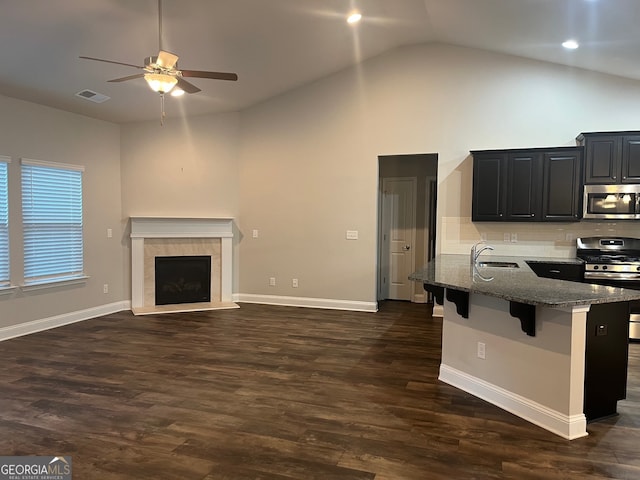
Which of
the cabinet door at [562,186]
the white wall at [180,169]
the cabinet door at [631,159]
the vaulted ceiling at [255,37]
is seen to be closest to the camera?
the vaulted ceiling at [255,37]

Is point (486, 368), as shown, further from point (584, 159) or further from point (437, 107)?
point (437, 107)

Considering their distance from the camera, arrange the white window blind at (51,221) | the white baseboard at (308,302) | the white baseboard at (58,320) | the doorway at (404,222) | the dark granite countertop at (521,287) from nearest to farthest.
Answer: the dark granite countertop at (521,287) < the white baseboard at (58,320) < the white window blind at (51,221) < the white baseboard at (308,302) < the doorway at (404,222)

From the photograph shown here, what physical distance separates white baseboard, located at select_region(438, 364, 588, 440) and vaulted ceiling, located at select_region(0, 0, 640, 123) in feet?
10.9

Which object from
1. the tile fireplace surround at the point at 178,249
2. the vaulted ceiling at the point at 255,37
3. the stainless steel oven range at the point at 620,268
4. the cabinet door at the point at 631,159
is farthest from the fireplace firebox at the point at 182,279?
the cabinet door at the point at 631,159

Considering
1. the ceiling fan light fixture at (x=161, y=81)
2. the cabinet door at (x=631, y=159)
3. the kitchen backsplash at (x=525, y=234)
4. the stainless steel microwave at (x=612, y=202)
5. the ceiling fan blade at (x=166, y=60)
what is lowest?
the kitchen backsplash at (x=525, y=234)

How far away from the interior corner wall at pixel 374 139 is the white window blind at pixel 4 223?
121 inches

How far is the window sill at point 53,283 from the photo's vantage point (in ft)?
17.1

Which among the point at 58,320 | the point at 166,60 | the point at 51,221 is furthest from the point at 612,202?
the point at 58,320

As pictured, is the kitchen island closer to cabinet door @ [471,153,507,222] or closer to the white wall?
cabinet door @ [471,153,507,222]

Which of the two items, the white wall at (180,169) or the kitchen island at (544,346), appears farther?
the white wall at (180,169)

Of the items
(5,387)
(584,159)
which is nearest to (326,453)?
(5,387)

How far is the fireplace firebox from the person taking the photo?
670 centimetres

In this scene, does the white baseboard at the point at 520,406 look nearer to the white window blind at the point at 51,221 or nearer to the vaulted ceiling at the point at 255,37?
the vaulted ceiling at the point at 255,37

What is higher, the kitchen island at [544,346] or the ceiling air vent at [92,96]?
the ceiling air vent at [92,96]
